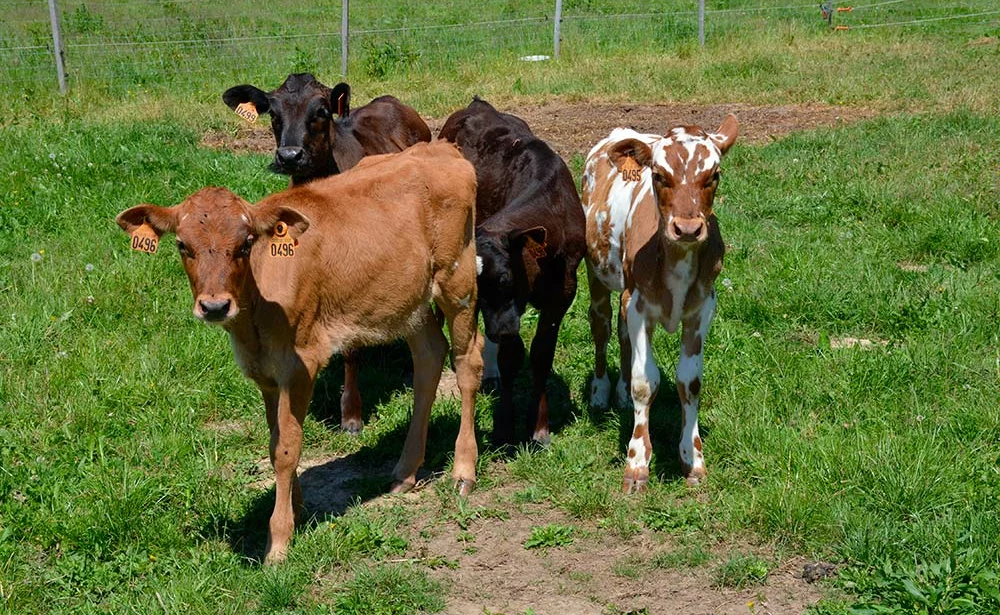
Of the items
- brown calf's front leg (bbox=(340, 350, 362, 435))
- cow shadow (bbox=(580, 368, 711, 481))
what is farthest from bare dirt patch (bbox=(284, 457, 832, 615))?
brown calf's front leg (bbox=(340, 350, 362, 435))

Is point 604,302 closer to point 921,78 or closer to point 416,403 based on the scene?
point 416,403

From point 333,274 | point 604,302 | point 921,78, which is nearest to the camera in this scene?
point 333,274

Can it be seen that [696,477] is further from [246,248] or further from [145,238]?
[145,238]

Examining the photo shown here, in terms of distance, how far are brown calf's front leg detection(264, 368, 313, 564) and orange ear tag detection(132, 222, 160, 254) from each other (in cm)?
98

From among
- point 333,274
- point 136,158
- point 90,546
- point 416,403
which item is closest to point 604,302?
point 416,403

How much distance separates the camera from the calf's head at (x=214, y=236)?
4785 millimetres

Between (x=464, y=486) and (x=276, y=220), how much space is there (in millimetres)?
2028

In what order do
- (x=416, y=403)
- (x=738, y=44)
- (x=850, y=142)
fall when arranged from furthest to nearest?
(x=738, y=44) < (x=850, y=142) < (x=416, y=403)

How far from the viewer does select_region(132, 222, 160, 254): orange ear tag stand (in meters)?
5.10

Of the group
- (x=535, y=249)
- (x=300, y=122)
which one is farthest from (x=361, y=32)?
(x=535, y=249)

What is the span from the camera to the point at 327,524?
569cm

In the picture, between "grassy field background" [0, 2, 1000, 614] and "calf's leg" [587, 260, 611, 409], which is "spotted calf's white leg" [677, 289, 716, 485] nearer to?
"grassy field background" [0, 2, 1000, 614]

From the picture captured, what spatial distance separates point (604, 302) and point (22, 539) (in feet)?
13.3

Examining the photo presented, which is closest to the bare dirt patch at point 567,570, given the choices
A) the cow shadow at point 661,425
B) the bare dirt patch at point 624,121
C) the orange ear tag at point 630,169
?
the cow shadow at point 661,425
